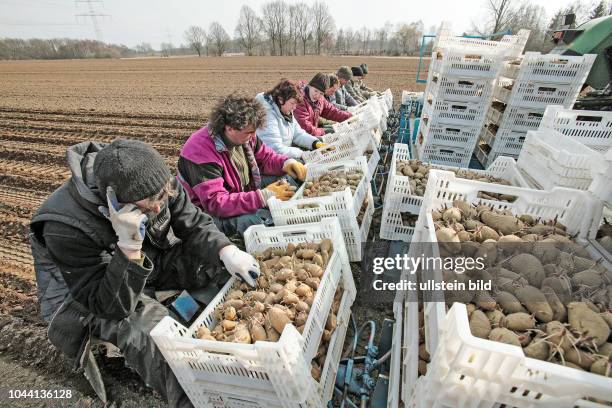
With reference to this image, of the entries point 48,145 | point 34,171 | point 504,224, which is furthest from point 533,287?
point 48,145

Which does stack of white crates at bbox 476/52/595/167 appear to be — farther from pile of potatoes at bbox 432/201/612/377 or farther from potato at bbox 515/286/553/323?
potato at bbox 515/286/553/323

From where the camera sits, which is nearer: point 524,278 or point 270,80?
point 524,278

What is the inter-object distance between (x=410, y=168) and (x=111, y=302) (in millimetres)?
2494

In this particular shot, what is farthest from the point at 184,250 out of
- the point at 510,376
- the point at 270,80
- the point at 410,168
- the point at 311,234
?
the point at 270,80

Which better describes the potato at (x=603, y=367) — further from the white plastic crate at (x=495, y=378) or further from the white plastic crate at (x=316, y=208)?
the white plastic crate at (x=316, y=208)

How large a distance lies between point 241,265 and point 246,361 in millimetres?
655

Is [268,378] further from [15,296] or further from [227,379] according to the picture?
[15,296]

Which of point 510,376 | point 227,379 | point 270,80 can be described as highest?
point 510,376

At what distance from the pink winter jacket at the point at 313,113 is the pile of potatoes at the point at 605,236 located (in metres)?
3.57

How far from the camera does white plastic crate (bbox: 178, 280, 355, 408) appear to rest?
142 cm

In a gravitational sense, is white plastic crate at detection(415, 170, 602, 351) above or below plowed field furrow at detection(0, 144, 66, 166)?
above

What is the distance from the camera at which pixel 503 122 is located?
3904mm

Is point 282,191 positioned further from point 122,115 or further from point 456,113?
point 122,115

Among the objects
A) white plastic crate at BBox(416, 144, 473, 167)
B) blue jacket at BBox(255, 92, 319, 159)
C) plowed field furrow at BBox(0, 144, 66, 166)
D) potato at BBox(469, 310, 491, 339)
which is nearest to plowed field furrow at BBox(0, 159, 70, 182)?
plowed field furrow at BBox(0, 144, 66, 166)
